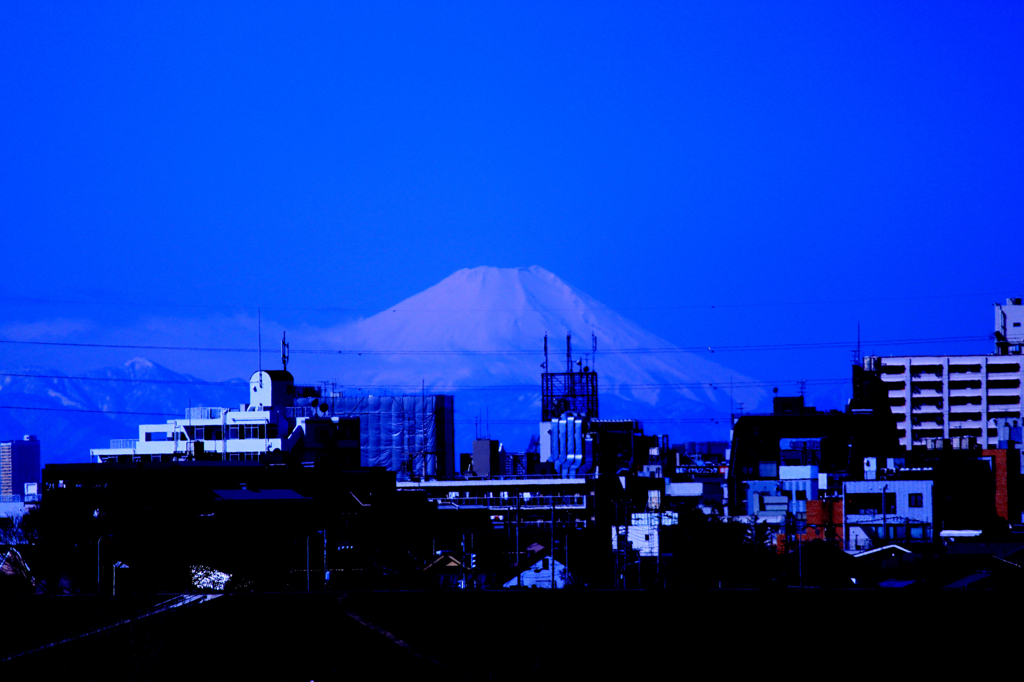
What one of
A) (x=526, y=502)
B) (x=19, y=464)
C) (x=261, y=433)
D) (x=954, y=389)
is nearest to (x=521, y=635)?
(x=261, y=433)

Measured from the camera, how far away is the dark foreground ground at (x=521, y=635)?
12.0m

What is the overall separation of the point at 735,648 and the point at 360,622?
3820 millimetres

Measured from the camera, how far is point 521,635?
12883mm

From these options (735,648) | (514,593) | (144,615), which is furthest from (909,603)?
(144,615)

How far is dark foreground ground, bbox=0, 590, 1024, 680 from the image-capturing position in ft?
39.4

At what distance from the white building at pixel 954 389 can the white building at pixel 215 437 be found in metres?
58.7

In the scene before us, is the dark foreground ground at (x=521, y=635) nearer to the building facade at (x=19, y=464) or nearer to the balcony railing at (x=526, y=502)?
the balcony railing at (x=526, y=502)

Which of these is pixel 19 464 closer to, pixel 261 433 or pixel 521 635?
pixel 261 433

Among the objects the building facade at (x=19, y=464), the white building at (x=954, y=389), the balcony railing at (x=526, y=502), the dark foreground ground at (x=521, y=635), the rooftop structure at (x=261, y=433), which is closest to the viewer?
the dark foreground ground at (x=521, y=635)

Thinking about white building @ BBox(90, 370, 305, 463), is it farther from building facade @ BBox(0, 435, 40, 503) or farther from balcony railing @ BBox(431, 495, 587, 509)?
building facade @ BBox(0, 435, 40, 503)

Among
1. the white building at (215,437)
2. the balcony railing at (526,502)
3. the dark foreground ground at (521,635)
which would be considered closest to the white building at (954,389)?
the balcony railing at (526,502)

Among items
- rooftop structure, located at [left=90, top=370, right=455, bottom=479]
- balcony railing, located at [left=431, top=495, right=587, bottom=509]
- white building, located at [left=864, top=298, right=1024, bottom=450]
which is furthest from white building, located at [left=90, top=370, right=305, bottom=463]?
white building, located at [left=864, top=298, right=1024, bottom=450]

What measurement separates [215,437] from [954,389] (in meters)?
67.5

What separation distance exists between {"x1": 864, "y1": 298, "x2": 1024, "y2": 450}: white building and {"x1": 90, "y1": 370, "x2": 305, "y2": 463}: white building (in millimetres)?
58711
